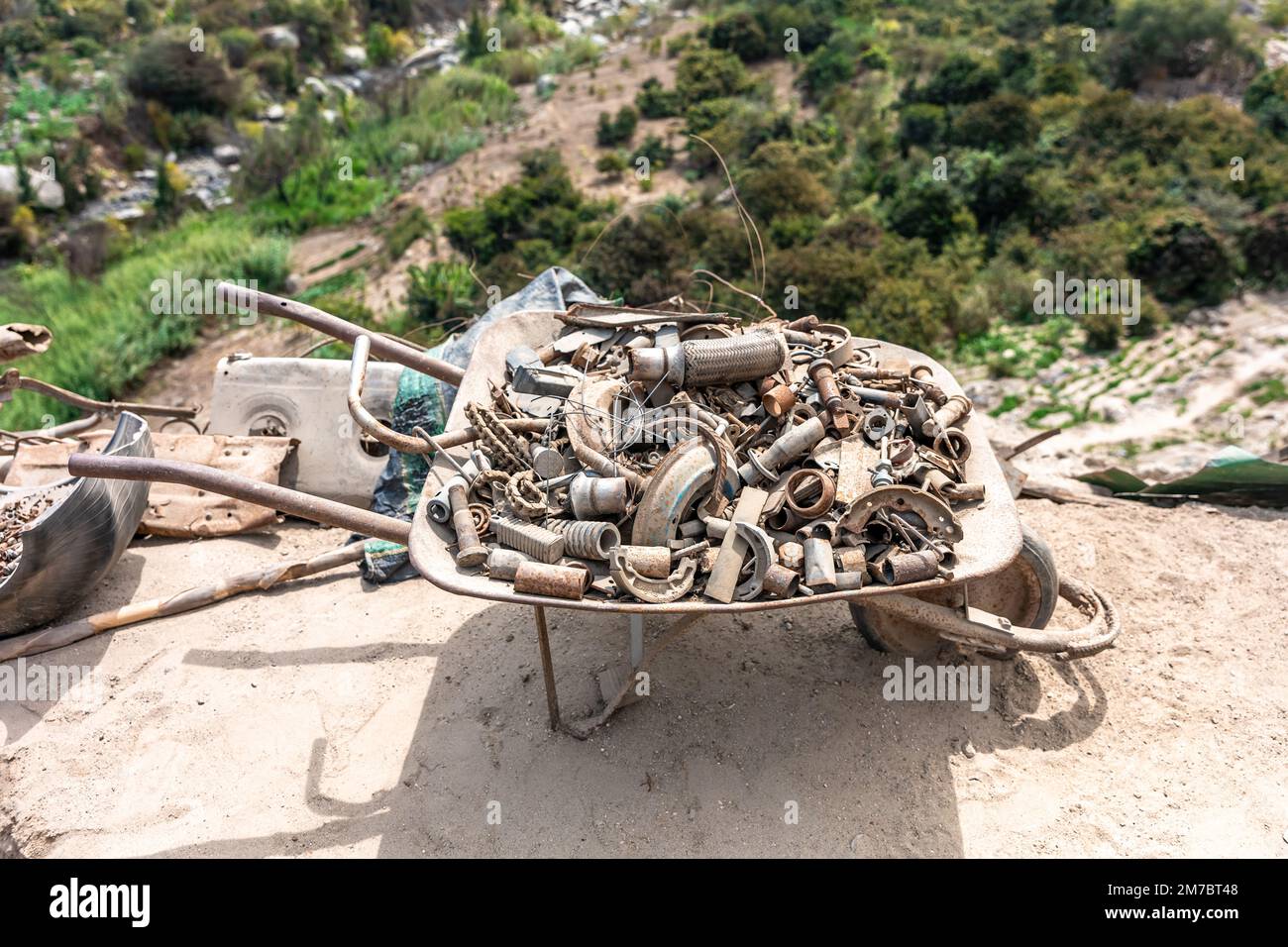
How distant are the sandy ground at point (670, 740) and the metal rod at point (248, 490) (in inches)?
32.9

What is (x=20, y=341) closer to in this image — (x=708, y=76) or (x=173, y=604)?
(x=173, y=604)

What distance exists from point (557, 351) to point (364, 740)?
187 centimetres

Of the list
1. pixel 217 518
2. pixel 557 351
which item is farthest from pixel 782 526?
pixel 217 518

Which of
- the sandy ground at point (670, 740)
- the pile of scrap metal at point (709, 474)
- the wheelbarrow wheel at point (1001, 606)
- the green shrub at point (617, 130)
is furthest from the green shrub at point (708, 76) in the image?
the wheelbarrow wheel at point (1001, 606)

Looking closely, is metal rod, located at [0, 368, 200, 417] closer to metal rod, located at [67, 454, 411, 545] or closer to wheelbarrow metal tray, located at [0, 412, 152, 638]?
wheelbarrow metal tray, located at [0, 412, 152, 638]

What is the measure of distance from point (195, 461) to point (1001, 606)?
4.36 metres

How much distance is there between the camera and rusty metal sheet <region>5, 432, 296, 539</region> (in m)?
4.74

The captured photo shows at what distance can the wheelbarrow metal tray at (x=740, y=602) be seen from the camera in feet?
8.62

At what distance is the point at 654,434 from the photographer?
3143mm

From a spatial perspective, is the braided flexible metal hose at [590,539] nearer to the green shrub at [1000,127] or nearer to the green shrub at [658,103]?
the green shrub at [1000,127]

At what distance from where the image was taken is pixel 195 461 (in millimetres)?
4910

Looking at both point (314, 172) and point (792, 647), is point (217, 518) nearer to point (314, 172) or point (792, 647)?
point (792, 647)

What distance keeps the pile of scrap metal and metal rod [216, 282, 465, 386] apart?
0.97ft

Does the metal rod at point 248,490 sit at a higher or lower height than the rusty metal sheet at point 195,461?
higher
